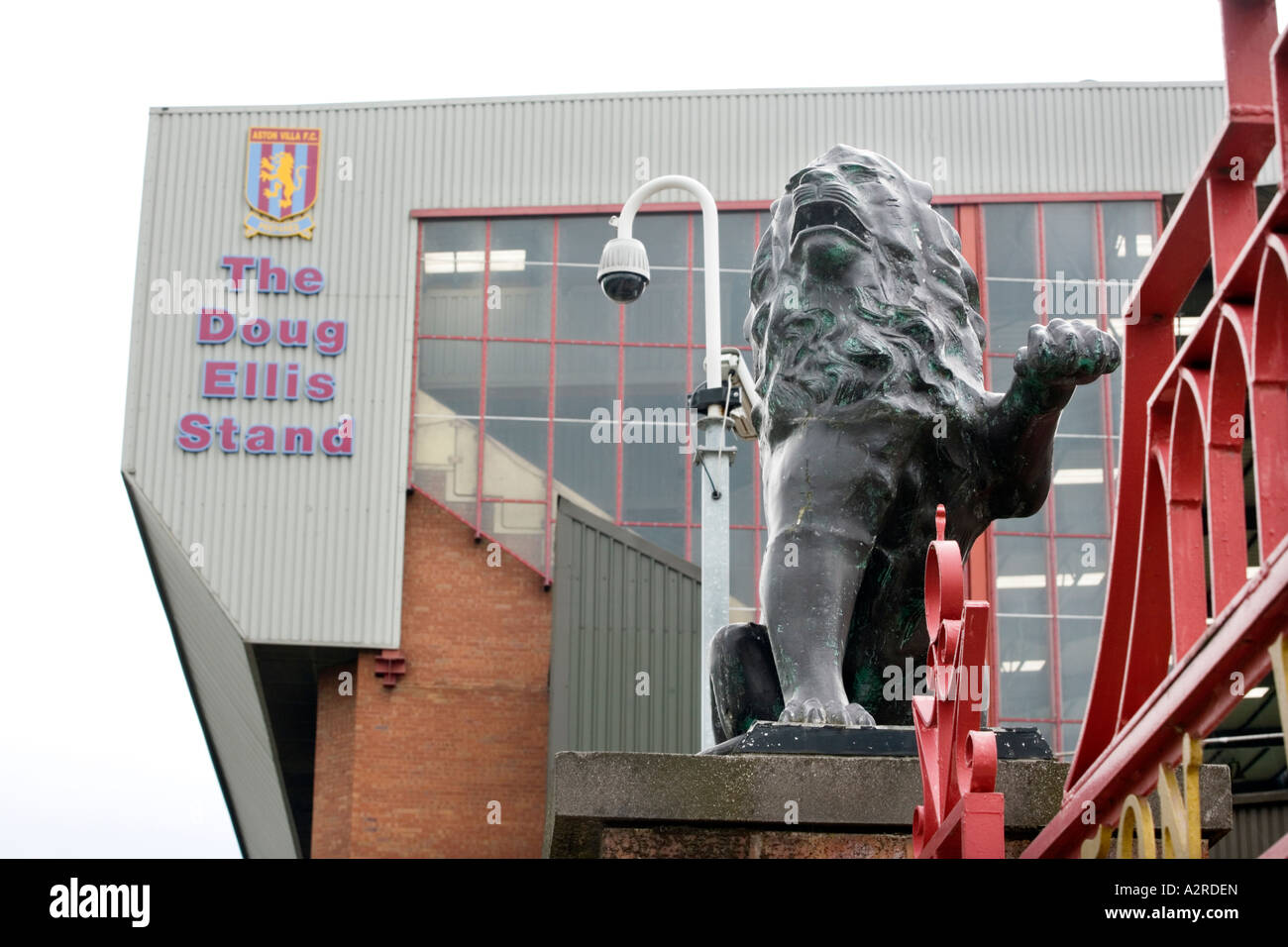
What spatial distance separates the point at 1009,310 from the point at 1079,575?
4079mm

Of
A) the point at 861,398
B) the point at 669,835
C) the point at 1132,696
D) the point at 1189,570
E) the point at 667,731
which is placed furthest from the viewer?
the point at 667,731

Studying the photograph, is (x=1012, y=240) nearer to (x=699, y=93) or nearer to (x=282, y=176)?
(x=699, y=93)

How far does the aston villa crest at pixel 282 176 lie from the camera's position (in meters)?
27.7

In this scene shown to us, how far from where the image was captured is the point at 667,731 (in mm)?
24422

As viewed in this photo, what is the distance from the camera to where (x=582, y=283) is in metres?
28.2

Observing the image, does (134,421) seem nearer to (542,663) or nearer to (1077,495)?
(542,663)

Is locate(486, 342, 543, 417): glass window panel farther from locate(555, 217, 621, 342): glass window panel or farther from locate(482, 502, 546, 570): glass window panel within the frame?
locate(482, 502, 546, 570): glass window panel

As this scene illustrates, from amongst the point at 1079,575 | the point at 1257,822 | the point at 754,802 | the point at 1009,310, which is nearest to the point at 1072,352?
the point at 754,802

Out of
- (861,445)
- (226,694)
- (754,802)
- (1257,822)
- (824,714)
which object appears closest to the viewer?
(754,802)

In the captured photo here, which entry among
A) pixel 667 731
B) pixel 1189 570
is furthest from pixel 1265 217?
pixel 667 731

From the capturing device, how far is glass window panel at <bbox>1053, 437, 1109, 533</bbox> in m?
27.0

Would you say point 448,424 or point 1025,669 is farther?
point 448,424
